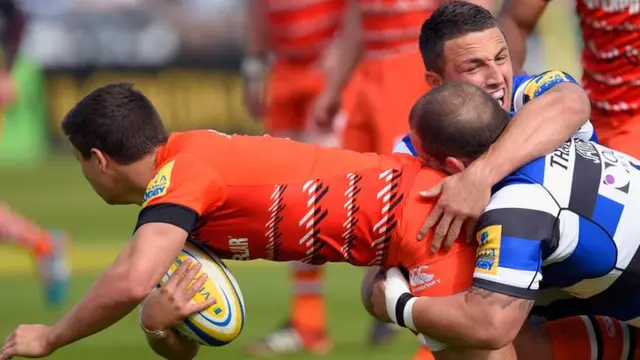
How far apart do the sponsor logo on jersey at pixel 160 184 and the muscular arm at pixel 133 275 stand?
128mm

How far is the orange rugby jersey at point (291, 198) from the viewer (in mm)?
4953

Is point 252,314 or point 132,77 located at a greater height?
point 252,314

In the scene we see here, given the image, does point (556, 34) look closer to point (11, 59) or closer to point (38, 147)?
point (38, 147)

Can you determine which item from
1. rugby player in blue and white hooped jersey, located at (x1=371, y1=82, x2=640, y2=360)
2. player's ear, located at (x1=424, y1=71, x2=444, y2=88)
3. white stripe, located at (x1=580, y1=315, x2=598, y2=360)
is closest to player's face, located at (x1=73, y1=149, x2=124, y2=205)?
rugby player in blue and white hooped jersey, located at (x1=371, y1=82, x2=640, y2=360)

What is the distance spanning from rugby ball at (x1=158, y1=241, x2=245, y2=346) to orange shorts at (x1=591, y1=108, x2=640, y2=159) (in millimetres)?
1781

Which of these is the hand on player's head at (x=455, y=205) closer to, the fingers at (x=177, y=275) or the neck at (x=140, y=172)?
the fingers at (x=177, y=275)

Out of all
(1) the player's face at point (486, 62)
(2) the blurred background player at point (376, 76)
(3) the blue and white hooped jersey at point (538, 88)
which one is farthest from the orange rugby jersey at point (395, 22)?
(1) the player's face at point (486, 62)

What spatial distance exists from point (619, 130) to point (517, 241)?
134 cm

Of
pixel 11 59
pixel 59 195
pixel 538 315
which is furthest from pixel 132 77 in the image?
pixel 538 315

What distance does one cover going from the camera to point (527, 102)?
510cm

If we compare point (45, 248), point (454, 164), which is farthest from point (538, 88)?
point (45, 248)

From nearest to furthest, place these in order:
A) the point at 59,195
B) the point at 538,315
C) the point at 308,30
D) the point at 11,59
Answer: the point at 538,315
the point at 308,30
the point at 11,59
the point at 59,195

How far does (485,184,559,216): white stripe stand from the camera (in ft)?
15.3

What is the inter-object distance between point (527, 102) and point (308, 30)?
4476 millimetres
